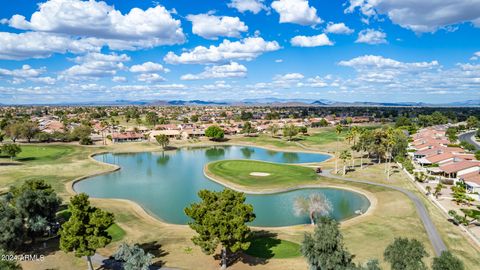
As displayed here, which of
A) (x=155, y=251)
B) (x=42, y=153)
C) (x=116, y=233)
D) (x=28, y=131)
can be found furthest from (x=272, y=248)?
(x=28, y=131)

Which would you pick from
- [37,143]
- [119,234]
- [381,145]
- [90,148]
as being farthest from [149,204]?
[37,143]

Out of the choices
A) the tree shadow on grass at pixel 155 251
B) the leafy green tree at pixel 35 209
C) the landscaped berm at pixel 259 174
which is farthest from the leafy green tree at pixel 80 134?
the tree shadow on grass at pixel 155 251

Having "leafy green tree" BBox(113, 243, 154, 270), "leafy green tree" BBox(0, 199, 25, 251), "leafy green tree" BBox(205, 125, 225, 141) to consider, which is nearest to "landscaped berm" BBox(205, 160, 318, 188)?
"leafy green tree" BBox(113, 243, 154, 270)

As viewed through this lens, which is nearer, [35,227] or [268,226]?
[35,227]

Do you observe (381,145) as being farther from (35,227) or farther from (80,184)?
(35,227)

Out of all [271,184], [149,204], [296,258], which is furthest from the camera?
[271,184]
